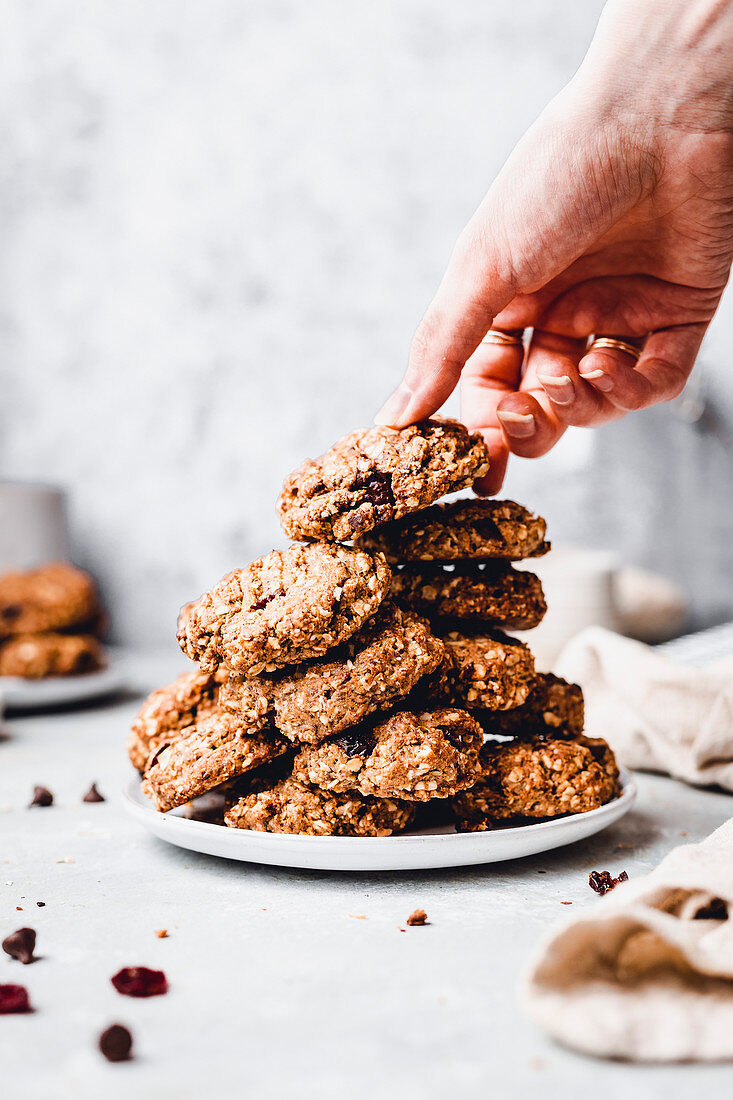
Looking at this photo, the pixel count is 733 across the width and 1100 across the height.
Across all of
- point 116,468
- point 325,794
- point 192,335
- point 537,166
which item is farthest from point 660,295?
point 116,468

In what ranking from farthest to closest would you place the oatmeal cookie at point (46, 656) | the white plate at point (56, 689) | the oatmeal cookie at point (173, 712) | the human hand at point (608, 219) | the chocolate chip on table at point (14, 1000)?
the oatmeal cookie at point (46, 656) → the white plate at point (56, 689) → the oatmeal cookie at point (173, 712) → the human hand at point (608, 219) → the chocolate chip on table at point (14, 1000)

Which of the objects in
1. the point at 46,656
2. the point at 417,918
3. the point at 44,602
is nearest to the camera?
the point at 417,918

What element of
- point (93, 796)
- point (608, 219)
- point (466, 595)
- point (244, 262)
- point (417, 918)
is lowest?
point (93, 796)

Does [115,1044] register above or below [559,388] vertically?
below

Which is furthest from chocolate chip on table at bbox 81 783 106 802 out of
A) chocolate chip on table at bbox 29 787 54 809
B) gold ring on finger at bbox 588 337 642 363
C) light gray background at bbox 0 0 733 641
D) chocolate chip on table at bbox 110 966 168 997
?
light gray background at bbox 0 0 733 641

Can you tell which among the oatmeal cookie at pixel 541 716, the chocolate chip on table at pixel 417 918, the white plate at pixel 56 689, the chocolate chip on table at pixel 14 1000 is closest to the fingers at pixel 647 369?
the oatmeal cookie at pixel 541 716

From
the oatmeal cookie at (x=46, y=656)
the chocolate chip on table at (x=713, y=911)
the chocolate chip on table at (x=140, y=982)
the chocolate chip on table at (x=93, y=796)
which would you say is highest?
the chocolate chip on table at (x=713, y=911)

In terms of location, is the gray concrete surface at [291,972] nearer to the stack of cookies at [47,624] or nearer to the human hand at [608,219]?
the human hand at [608,219]

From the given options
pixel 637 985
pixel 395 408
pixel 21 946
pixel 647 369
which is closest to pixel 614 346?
pixel 647 369

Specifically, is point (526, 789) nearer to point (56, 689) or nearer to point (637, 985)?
point (637, 985)
